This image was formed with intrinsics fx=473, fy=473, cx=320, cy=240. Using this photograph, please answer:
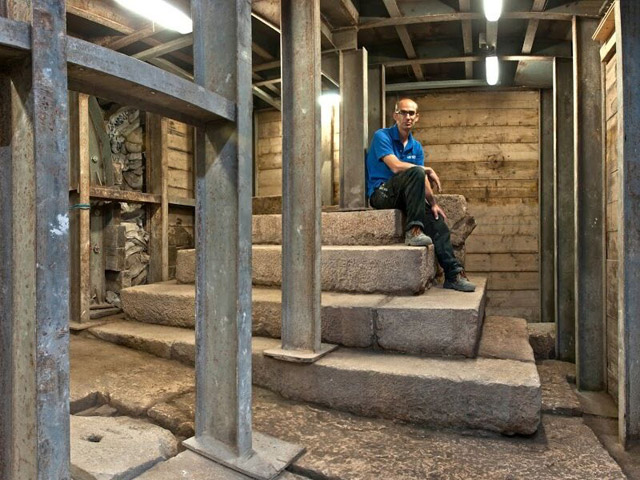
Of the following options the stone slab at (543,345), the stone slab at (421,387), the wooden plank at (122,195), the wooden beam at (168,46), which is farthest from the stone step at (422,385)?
the wooden beam at (168,46)

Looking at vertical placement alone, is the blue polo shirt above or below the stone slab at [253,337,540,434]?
above

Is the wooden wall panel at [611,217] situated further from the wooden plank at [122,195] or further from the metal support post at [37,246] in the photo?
the wooden plank at [122,195]

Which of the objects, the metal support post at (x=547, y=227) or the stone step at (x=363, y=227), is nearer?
the stone step at (x=363, y=227)

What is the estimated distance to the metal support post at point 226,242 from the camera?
1.93 m

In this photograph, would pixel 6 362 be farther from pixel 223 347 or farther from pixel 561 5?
pixel 561 5

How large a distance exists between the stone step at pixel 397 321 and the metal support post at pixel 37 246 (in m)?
1.98

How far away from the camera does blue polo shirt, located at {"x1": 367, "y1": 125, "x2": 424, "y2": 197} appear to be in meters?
4.20

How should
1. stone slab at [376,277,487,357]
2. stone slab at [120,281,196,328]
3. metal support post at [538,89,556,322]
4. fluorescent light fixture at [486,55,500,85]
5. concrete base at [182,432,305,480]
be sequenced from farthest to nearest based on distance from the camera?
metal support post at [538,89,556,322]
fluorescent light fixture at [486,55,500,85]
stone slab at [120,281,196,328]
stone slab at [376,277,487,357]
concrete base at [182,432,305,480]

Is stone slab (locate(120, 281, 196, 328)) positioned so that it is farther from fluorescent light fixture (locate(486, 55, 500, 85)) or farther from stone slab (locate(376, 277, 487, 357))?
fluorescent light fixture (locate(486, 55, 500, 85))

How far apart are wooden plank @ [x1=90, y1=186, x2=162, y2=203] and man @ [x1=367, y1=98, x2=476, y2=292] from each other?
109 inches

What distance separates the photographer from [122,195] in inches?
206

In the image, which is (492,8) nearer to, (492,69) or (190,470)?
(492,69)

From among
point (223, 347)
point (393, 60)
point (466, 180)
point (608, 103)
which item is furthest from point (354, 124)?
point (223, 347)

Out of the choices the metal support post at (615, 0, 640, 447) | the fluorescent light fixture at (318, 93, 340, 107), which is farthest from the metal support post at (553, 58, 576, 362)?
the fluorescent light fixture at (318, 93, 340, 107)
